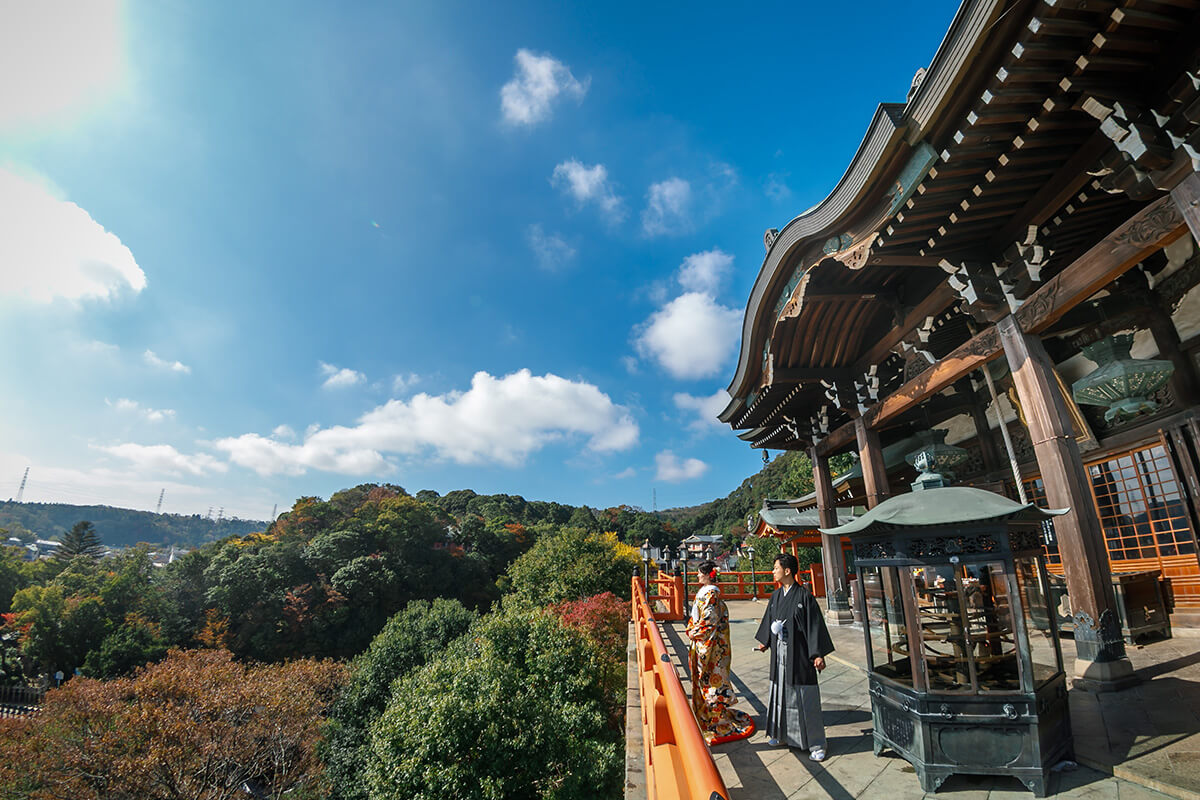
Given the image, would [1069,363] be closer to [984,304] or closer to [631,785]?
[984,304]

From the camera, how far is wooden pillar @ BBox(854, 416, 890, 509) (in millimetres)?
7836

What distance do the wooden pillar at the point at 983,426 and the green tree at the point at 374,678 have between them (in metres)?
18.6

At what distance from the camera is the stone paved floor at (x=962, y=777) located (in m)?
3.02

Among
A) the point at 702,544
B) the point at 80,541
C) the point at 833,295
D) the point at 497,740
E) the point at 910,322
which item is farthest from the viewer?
the point at 702,544

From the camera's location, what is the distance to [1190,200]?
10.7ft

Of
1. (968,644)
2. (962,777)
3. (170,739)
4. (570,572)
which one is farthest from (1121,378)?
(170,739)

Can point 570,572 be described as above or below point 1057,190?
below

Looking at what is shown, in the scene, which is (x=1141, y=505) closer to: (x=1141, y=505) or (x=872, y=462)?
(x=1141, y=505)

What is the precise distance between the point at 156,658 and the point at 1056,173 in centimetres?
3794

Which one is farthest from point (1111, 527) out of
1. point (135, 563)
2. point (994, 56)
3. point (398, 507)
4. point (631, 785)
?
point (135, 563)

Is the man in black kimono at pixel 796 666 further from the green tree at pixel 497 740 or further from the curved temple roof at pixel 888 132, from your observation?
the green tree at pixel 497 740

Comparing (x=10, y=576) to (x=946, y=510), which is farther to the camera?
(x=10, y=576)

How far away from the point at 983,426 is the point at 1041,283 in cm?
515

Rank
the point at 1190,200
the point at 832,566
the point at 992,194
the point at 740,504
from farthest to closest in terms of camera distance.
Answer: the point at 740,504
the point at 832,566
the point at 992,194
the point at 1190,200
